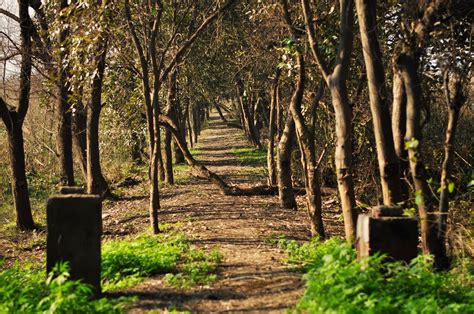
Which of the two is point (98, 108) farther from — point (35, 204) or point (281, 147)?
point (35, 204)

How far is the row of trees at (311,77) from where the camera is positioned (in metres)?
6.48

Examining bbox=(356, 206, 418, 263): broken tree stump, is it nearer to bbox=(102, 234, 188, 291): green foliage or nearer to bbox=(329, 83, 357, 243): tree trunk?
bbox=(329, 83, 357, 243): tree trunk

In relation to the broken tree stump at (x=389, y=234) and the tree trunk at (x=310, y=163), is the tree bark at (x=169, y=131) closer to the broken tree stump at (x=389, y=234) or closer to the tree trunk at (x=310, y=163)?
the tree trunk at (x=310, y=163)

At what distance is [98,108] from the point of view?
13.5m

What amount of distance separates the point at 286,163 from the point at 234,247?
4414mm

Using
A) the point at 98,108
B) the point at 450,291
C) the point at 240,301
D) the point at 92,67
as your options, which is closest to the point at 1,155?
the point at 98,108

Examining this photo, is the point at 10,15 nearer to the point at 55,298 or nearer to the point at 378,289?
the point at 55,298

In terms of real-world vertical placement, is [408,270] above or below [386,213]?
below

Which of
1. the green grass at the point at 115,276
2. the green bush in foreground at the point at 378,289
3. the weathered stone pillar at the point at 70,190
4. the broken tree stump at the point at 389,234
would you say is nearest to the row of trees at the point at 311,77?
the broken tree stump at the point at 389,234

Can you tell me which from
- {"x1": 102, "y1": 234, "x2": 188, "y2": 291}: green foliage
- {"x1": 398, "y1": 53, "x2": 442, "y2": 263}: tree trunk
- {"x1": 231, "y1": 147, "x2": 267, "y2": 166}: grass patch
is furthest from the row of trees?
{"x1": 231, "y1": 147, "x2": 267, "y2": 166}: grass patch

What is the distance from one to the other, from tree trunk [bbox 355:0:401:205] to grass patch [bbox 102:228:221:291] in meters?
2.45

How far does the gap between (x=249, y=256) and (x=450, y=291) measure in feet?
11.3

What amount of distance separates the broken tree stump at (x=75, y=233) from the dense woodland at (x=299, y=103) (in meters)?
0.73

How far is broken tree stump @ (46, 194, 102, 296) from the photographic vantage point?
554 cm
